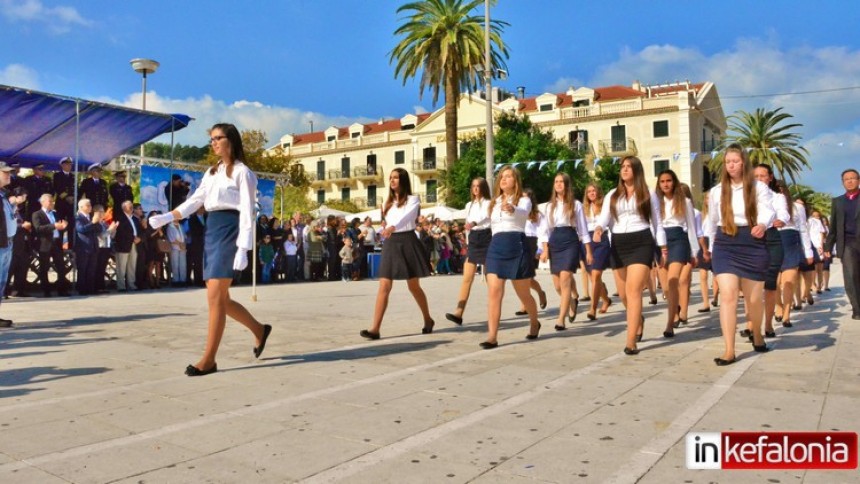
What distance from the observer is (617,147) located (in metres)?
57.8

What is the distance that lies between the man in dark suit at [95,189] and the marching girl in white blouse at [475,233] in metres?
9.70

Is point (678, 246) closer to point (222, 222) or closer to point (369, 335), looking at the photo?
point (369, 335)

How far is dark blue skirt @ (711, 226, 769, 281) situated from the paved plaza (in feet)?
2.61

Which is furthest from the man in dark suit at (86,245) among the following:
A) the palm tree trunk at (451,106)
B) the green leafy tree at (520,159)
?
the green leafy tree at (520,159)

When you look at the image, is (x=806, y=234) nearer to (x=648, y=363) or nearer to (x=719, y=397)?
(x=648, y=363)

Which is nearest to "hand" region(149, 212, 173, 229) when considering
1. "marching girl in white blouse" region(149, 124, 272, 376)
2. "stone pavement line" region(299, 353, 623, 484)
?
"marching girl in white blouse" region(149, 124, 272, 376)

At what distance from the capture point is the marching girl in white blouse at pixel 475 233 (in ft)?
28.1

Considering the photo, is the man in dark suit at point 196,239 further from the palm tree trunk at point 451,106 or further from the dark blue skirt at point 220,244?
the palm tree trunk at point 451,106

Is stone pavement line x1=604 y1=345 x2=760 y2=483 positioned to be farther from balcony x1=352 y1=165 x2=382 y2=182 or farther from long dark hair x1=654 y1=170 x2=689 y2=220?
balcony x1=352 y1=165 x2=382 y2=182

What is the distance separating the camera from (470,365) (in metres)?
5.97

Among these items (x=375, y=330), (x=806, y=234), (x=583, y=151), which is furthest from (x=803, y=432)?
(x=583, y=151)

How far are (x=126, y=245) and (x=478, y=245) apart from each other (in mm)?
9070

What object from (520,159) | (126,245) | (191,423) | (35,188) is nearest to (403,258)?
(191,423)

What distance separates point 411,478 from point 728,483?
4.68 feet
